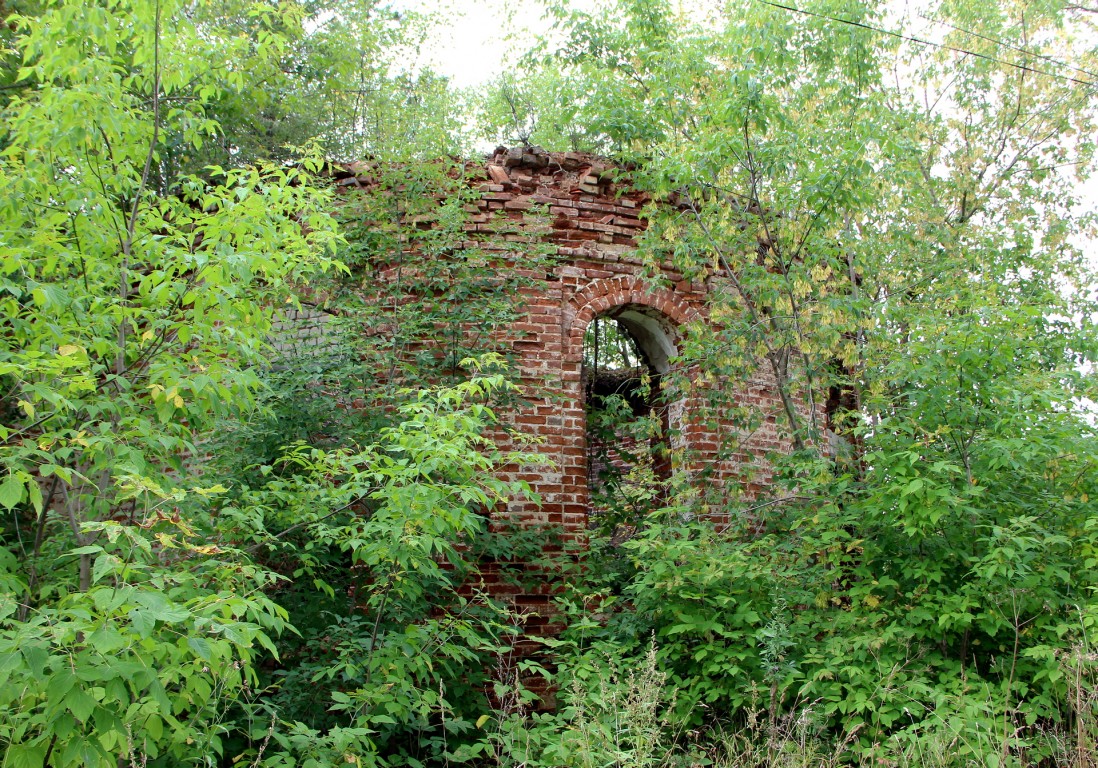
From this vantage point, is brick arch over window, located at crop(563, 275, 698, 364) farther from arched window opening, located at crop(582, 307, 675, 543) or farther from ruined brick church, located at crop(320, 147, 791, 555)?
arched window opening, located at crop(582, 307, 675, 543)

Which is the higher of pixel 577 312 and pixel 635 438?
Answer: pixel 577 312

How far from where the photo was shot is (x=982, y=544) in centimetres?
479

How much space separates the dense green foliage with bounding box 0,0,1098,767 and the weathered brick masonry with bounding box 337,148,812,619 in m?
0.24

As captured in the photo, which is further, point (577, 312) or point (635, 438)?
point (635, 438)

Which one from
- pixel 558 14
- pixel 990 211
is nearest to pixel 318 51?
pixel 558 14

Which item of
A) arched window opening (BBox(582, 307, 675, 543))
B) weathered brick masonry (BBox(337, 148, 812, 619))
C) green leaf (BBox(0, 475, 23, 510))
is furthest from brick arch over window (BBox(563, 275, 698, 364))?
green leaf (BBox(0, 475, 23, 510))

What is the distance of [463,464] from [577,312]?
3.25 metres

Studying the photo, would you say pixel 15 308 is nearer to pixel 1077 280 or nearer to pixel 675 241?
pixel 675 241

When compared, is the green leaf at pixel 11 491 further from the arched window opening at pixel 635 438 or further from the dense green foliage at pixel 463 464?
the arched window opening at pixel 635 438

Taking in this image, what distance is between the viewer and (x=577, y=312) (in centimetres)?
700

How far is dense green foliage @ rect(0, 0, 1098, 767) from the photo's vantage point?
3352 millimetres

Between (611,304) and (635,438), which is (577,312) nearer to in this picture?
(611,304)

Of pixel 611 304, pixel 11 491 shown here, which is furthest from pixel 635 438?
pixel 11 491

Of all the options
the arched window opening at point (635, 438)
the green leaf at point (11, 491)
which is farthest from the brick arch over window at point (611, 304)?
the green leaf at point (11, 491)
